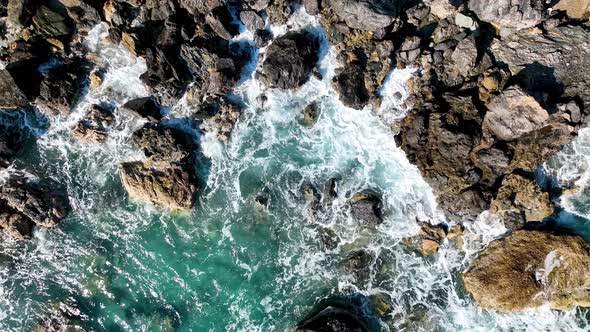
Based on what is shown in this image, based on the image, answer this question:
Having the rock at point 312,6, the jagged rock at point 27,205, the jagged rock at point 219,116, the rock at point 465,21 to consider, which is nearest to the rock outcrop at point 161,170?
the jagged rock at point 219,116

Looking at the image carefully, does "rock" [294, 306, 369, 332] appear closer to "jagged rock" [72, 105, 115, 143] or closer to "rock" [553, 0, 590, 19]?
"jagged rock" [72, 105, 115, 143]

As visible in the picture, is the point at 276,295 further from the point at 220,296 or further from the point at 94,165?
the point at 94,165

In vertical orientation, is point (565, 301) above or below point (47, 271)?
above

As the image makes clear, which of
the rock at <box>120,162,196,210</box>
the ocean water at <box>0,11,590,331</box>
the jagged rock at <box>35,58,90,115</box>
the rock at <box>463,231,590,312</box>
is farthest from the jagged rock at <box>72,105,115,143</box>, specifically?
the rock at <box>463,231,590,312</box>

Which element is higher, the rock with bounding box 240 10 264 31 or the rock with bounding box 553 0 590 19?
the rock with bounding box 553 0 590 19

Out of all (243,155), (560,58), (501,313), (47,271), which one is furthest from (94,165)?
(560,58)

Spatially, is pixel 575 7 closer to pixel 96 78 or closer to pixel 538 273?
pixel 538 273
